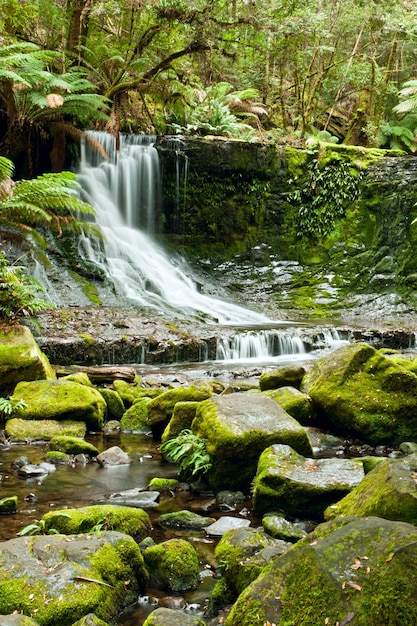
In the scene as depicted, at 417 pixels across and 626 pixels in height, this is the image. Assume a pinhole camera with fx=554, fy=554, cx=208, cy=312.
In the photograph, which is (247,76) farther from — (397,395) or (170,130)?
(397,395)

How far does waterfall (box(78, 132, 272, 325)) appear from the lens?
12.7m

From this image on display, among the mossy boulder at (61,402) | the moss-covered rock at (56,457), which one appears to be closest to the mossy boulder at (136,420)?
the mossy boulder at (61,402)

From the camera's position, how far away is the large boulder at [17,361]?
625 centimetres

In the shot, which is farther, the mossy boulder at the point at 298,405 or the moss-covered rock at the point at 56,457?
the mossy boulder at the point at 298,405

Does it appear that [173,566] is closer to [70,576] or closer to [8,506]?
[70,576]

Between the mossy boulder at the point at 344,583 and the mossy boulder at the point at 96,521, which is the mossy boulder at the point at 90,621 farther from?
the mossy boulder at the point at 96,521

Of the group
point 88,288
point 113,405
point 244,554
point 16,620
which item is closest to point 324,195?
point 88,288

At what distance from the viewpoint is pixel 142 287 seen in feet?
42.3

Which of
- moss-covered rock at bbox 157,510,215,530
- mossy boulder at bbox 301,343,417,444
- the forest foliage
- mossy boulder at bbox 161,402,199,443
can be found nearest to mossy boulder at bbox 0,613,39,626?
moss-covered rock at bbox 157,510,215,530

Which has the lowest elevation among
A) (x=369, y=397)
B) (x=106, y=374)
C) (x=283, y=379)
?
(x=106, y=374)

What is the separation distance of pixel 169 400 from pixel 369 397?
6.48 feet

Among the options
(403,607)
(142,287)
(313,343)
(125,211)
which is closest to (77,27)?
(125,211)

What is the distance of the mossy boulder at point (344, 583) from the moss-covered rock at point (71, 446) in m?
2.94

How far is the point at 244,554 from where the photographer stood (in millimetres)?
2865
